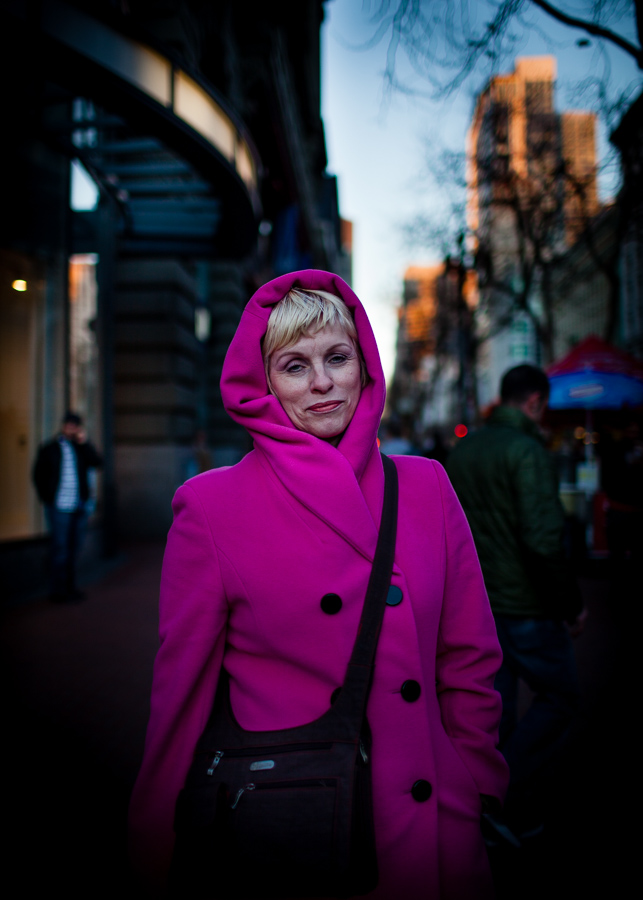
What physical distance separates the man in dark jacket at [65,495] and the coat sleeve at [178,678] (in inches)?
260

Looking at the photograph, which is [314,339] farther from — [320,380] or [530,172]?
[530,172]

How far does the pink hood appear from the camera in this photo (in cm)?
143

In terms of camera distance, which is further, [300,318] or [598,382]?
[598,382]

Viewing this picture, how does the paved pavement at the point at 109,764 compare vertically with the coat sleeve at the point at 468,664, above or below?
below

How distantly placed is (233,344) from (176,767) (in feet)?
3.29

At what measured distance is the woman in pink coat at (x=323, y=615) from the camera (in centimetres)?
135

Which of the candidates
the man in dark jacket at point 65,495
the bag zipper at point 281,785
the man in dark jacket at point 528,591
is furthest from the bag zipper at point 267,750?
the man in dark jacket at point 65,495

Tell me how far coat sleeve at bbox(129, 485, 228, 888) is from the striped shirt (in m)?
6.63

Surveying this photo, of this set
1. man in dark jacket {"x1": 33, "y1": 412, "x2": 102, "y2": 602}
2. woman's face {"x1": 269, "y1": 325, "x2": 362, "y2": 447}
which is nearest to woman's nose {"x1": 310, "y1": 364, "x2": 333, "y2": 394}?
woman's face {"x1": 269, "y1": 325, "x2": 362, "y2": 447}

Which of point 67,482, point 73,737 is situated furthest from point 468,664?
point 67,482

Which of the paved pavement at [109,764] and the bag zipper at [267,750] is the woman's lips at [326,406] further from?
the paved pavement at [109,764]

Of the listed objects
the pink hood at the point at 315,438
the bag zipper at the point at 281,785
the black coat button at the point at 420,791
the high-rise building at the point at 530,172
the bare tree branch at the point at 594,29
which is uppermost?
the high-rise building at the point at 530,172

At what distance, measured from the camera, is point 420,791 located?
1345 millimetres

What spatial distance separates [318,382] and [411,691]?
0.76 meters
